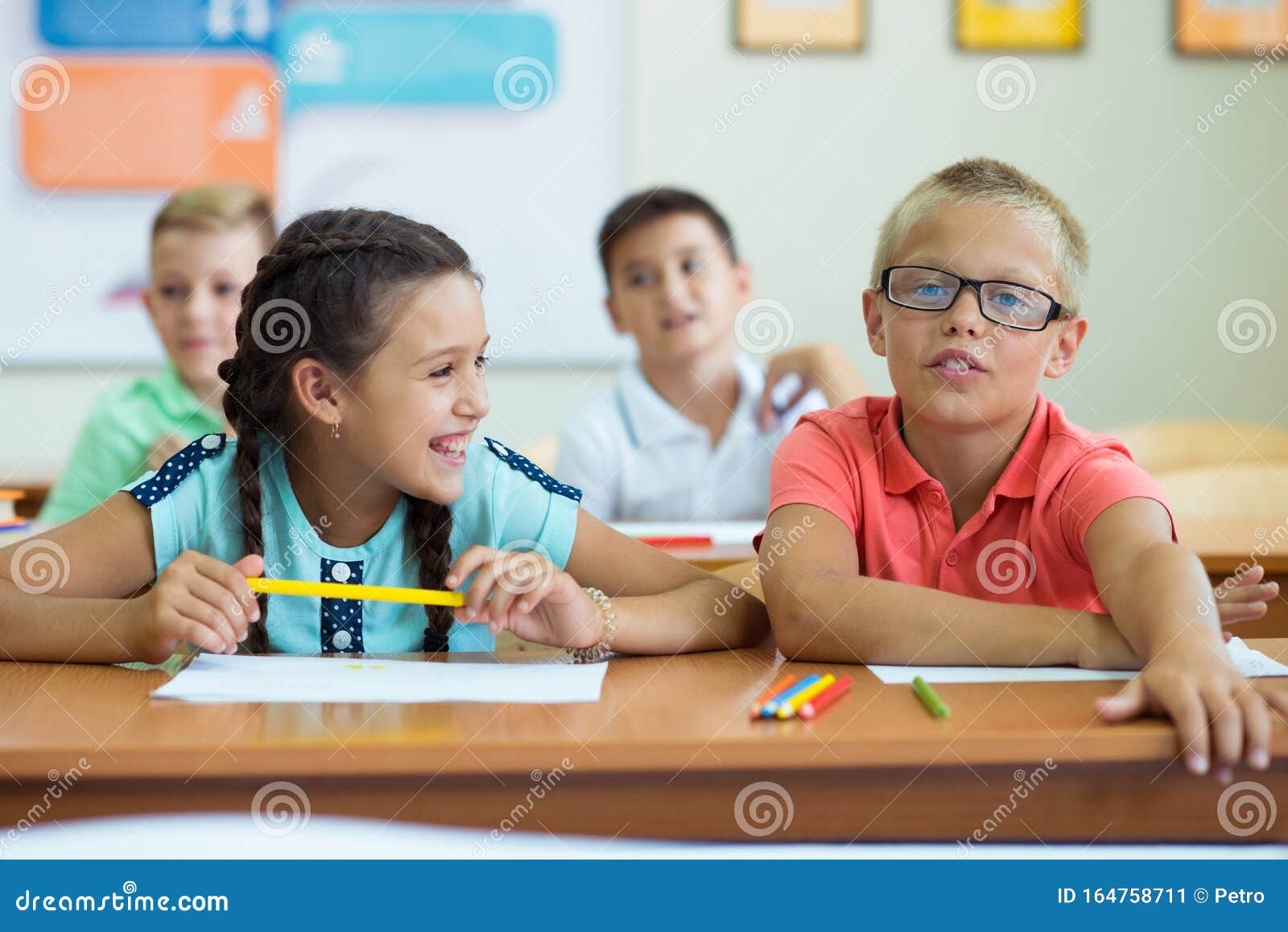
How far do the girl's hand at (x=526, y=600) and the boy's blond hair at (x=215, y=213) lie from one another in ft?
5.42

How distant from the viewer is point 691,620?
125cm

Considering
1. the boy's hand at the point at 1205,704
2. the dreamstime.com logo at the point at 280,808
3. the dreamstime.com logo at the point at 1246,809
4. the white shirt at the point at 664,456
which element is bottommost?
the white shirt at the point at 664,456

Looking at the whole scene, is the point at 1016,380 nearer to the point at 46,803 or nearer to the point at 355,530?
the point at 355,530

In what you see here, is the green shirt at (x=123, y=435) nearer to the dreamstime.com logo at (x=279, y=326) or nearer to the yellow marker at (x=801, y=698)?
the dreamstime.com logo at (x=279, y=326)

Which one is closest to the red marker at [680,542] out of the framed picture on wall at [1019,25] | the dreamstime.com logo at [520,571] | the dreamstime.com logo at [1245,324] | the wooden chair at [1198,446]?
the dreamstime.com logo at [520,571]

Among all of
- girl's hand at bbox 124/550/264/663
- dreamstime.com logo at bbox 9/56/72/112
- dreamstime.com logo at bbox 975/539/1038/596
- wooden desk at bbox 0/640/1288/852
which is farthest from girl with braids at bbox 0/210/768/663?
dreamstime.com logo at bbox 9/56/72/112

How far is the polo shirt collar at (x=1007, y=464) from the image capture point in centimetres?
131

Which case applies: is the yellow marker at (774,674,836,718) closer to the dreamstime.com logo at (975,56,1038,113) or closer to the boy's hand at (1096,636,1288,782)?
the boy's hand at (1096,636,1288,782)

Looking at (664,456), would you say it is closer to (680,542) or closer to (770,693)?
(680,542)

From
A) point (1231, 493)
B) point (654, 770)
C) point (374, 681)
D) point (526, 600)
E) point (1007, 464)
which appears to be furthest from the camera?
point (1231, 493)

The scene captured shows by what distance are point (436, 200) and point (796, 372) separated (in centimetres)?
154

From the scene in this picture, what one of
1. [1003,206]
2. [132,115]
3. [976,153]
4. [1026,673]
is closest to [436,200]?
[132,115]

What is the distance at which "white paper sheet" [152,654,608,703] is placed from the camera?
954 millimetres

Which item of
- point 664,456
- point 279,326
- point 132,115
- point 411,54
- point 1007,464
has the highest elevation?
point 411,54
